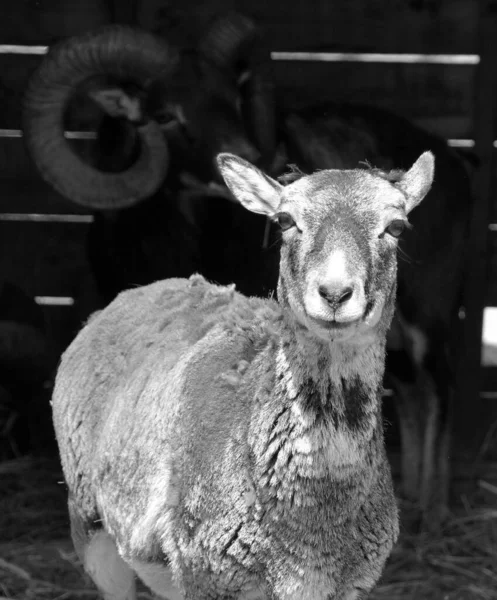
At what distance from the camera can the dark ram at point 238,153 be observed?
511cm

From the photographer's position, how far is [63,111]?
5.17m

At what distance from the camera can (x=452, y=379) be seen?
5184mm

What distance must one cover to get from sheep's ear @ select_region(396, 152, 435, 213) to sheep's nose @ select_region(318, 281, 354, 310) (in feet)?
1.91

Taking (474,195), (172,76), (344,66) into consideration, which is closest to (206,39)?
(172,76)

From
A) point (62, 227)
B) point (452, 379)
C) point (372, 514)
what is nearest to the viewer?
point (372, 514)

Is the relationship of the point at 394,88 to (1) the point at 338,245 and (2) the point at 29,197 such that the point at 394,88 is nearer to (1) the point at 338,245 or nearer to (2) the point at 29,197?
(2) the point at 29,197

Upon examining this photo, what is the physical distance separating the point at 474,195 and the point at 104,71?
2.16 m

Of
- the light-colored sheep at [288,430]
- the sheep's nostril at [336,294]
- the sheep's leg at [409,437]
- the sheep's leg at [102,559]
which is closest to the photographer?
the sheep's nostril at [336,294]

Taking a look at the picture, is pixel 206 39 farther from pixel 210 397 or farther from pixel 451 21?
pixel 210 397

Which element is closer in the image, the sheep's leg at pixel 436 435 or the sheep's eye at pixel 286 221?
the sheep's eye at pixel 286 221

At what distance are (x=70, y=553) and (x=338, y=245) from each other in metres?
3.20

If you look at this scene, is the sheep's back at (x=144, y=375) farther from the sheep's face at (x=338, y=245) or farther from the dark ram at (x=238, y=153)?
the dark ram at (x=238, y=153)

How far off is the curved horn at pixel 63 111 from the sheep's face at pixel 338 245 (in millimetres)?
2385

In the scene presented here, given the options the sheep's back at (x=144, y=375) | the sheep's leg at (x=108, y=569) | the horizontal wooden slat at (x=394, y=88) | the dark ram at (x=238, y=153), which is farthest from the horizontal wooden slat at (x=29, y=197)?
the sheep's leg at (x=108, y=569)
